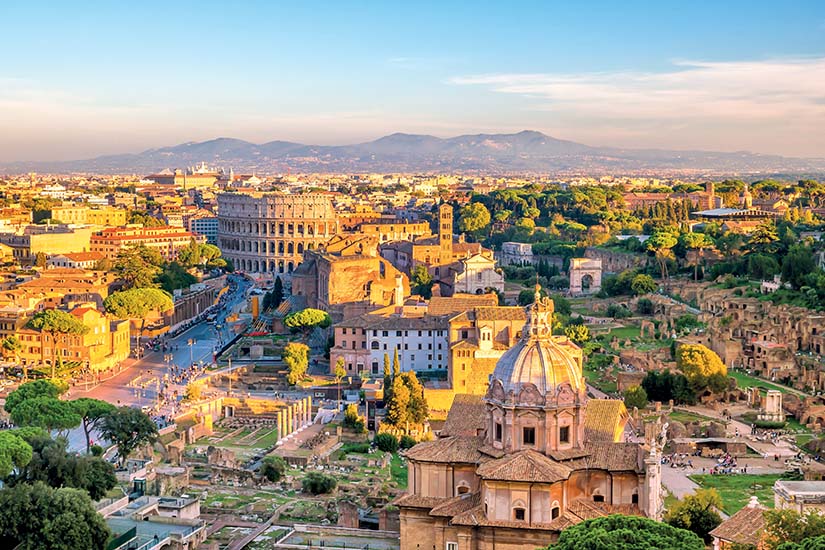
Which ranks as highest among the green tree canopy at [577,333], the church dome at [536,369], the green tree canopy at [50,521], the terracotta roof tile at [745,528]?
the church dome at [536,369]

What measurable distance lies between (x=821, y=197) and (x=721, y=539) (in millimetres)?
120828

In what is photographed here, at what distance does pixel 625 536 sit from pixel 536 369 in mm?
6401

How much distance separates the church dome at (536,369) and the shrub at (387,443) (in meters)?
16.2

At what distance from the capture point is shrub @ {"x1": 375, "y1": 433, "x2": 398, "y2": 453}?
43969mm

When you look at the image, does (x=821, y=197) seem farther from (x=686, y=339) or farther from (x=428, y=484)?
(x=428, y=484)

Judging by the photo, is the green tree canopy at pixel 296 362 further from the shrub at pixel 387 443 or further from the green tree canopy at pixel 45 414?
the green tree canopy at pixel 45 414

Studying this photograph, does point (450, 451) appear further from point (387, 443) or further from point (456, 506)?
point (387, 443)

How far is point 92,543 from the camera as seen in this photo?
27.5 meters

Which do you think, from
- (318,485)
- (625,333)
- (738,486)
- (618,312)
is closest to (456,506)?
(318,485)

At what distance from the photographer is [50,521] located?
27453mm

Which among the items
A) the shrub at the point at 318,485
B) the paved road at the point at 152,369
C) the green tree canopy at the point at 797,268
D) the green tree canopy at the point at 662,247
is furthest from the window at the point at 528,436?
the green tree canopy at the point at 662,247

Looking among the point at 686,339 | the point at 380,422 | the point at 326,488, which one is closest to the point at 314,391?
the point at 380,422

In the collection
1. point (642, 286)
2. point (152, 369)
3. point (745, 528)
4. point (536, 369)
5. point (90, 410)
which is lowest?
point (152, 369)

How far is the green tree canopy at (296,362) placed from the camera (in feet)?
179
